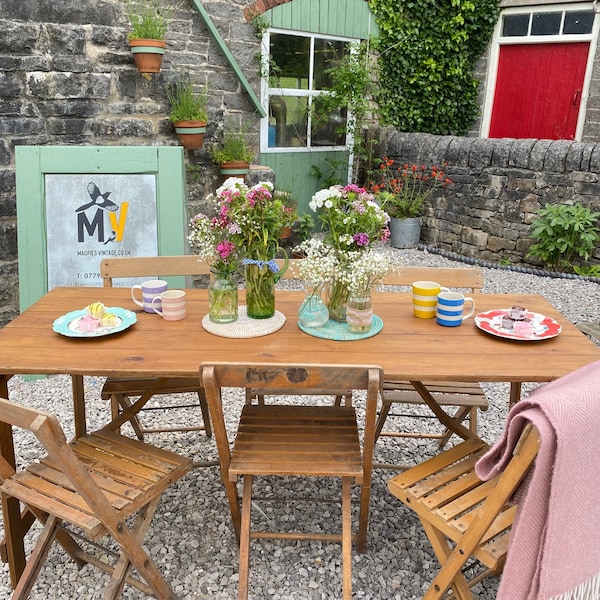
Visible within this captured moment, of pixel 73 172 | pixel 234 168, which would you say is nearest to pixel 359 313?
pixel 73 172

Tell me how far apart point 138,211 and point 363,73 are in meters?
4.78

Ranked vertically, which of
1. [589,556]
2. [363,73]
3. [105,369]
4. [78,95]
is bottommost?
[589,556]

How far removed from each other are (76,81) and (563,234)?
475 centimetres

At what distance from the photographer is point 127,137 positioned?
Result: 15.8 ft

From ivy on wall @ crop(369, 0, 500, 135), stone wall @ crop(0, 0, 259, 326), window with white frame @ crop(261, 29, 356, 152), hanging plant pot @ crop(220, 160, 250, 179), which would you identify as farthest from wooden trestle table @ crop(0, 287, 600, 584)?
ivy on wall @ crop(369, 0, 500, 135)

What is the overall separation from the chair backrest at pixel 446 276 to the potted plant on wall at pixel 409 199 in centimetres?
441

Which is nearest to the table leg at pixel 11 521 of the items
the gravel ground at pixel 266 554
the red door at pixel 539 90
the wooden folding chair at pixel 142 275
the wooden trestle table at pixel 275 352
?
the wooden trestle table at pixel 275 352

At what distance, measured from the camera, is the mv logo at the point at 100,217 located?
3.86m

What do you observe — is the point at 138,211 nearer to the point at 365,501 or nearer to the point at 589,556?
the point at 365,501

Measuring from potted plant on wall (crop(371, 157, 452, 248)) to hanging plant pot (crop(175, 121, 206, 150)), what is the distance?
2.68 m

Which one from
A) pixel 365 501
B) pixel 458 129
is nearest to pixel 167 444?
pixel 365 501

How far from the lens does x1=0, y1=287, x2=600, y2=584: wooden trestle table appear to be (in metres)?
2.02

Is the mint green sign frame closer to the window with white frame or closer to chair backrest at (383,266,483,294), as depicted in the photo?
chair backrest at (383,266,483,294)

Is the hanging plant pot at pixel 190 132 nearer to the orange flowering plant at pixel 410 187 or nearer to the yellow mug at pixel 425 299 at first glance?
the orange flowering plant at pixel 410 187
